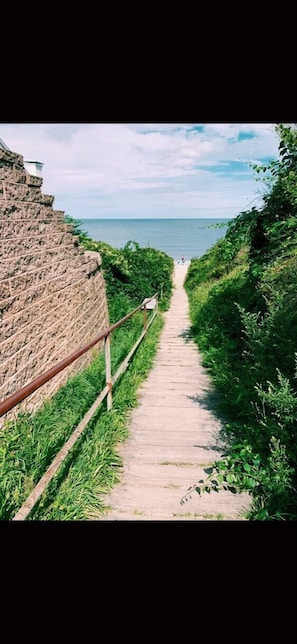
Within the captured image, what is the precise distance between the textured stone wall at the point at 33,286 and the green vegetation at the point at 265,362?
1983mm

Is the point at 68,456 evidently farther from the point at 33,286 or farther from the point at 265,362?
the point at 33,286

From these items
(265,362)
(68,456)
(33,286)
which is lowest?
(68,456)

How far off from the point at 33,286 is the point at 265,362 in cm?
255

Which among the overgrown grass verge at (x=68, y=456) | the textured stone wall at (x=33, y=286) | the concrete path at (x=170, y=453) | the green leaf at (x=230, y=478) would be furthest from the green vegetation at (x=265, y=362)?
the textured stone wall at (x=33, y=286)

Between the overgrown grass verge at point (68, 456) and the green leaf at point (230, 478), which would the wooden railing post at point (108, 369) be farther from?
the green leaf at point (230, 478)

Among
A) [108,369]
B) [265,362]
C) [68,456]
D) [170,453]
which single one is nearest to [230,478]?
[170,453]

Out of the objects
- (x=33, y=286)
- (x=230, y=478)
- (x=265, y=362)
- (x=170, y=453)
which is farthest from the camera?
(x=33, y=286)

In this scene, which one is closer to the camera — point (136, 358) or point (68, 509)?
point (68, 509)

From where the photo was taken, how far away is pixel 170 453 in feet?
10.0
